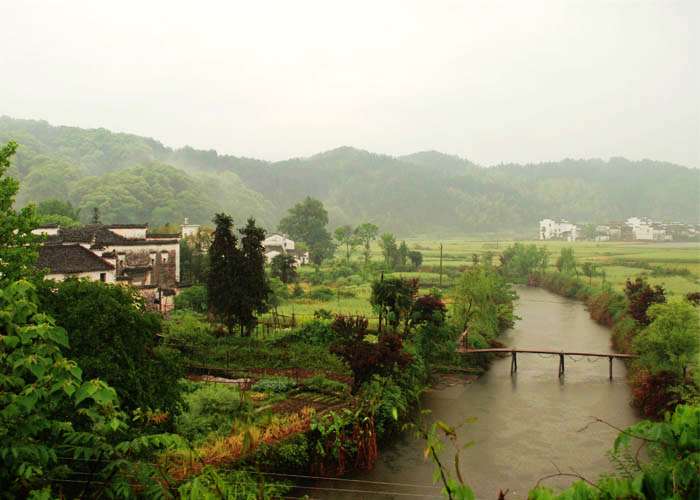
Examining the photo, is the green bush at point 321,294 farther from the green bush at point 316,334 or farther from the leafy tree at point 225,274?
the green bush at point 316,334

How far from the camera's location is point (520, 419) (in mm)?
15750

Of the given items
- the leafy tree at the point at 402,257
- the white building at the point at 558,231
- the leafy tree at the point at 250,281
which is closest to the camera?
the leafy tree at the point at 250,281

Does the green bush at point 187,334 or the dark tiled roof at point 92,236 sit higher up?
the dark tiled roof at point 92,236

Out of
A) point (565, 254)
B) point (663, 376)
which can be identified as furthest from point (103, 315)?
point (565, 254)

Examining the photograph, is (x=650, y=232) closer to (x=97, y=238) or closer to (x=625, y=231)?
(x=625, y=231)

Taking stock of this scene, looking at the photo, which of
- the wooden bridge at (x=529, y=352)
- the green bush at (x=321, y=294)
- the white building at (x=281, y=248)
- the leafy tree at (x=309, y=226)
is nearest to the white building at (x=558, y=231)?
the leafy tree at (x=309, y=226)

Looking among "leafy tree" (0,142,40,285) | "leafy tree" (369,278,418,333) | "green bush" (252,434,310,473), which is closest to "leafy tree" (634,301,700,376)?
"leafy tree" (369,278,418,333)

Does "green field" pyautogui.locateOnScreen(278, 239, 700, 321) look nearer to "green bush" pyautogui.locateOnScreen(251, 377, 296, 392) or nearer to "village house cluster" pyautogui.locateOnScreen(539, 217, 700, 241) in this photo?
"village house cluster" pyautogui.locateOnScreen(539, 217, 700, 241)

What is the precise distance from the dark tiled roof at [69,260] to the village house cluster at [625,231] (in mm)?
68754

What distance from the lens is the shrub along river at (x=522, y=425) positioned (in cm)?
1187

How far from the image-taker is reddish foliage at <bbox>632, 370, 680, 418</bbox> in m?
15.6

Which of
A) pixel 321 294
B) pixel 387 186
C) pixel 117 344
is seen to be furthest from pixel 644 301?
pixel 387 186

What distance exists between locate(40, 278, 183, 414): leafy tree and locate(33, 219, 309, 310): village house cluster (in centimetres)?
1236

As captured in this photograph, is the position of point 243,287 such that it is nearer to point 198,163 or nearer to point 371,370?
point 371,370
